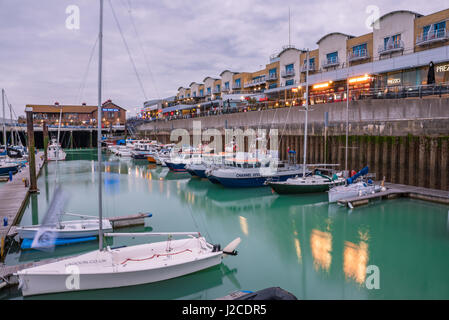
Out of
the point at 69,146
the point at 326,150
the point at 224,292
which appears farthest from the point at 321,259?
the point at 69,146

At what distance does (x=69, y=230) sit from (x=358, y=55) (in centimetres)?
4143

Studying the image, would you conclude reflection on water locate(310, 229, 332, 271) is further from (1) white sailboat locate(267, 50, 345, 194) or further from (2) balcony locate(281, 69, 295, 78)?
(2) balcony locate(281, 69, 295, 78)

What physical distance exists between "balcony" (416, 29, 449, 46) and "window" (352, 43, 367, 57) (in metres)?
7.34

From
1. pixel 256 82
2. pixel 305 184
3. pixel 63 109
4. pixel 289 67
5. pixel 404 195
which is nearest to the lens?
pixel 404 195

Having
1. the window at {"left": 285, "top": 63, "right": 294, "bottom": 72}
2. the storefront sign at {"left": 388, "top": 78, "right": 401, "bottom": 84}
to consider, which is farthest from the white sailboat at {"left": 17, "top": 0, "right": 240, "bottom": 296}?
the window at {"left": 285, "top": 63, "right": 294, "bottom": 72}

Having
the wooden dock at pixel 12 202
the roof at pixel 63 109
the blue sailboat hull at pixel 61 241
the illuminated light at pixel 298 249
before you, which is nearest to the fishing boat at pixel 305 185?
the illuminated light at pixel 298 249

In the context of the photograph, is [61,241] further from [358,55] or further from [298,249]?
[358,55]

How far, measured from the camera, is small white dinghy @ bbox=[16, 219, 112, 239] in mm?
12734

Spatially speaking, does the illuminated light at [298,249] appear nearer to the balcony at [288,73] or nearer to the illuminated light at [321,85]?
the illuminated light at [321,85]

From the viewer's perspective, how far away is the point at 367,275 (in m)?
10.7

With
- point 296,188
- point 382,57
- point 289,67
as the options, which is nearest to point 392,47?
point 382,57

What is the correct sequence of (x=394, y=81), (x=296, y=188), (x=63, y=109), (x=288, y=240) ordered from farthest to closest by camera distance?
(x=63, y=109) → (x=394, y=81) → (x=296, y=188) → (x=288, y=240)

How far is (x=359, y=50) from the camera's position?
41.2 m

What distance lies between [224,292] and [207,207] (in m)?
11.8
